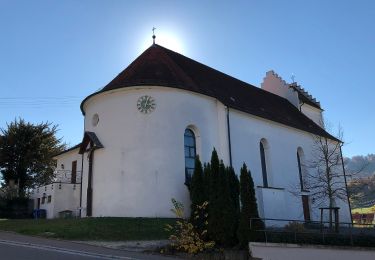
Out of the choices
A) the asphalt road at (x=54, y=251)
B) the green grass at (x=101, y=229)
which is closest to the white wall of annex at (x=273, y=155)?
the green grass at (x=101, y=229)

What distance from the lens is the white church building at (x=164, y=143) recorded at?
858 inches

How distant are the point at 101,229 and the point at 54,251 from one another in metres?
4.46

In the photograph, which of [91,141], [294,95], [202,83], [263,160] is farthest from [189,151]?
[294,95]

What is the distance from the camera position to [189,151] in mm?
23297

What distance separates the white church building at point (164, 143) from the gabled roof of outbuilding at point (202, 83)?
11cm

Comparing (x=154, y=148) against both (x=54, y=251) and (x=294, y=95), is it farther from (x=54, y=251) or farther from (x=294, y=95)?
(x=294, y=95)

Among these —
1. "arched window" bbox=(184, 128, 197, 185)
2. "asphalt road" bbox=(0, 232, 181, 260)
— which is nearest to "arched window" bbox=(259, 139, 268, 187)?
"arched window" bbox=(184, 128, 197, 185)

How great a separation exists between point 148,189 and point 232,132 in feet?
20.9

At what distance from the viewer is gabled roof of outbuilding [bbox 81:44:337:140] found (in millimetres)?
23688

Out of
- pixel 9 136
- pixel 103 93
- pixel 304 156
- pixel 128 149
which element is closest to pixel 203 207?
pixel 128 149

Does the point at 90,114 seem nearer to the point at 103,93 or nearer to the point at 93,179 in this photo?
the point at 103,93

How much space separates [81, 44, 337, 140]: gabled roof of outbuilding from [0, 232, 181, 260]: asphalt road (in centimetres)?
995

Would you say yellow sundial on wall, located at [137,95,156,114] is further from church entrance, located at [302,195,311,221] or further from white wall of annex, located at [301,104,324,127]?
white wall of annex, located at [301,104,324,127]

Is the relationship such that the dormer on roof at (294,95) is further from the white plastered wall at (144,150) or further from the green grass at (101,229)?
the green grass at (101,229)
